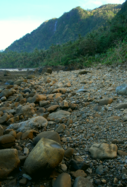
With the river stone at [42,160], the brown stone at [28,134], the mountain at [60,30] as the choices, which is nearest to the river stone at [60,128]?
the brown stone at [28,134]

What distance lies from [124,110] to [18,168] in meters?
1.76

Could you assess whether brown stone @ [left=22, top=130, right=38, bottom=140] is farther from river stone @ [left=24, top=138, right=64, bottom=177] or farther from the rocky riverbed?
river stone @ [left=24, top=138, right=64, bottom=177]

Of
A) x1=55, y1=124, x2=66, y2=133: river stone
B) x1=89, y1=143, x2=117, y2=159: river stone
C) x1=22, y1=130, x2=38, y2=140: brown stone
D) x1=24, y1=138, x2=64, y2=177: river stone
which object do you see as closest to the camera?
x1=24, y1=138, x2=64, y2=177: river stone

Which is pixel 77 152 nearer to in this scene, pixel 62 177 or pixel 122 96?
pixel 62 177

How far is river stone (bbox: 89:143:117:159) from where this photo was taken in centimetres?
145

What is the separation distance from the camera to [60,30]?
10931 centimetres

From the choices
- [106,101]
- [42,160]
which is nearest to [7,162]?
[42,160]

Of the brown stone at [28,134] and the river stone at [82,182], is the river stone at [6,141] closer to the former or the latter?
the brown stone at [28,134]

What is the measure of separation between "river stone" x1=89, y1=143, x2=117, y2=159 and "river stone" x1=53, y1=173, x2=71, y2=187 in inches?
16.1

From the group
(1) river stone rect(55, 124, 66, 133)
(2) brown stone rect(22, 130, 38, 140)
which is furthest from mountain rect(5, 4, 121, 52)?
(2) brown stone rect(22, 130, 38, 140)

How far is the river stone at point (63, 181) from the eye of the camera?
116cm

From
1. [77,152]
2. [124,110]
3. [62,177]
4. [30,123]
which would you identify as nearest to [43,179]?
[62,177]

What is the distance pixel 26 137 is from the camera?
196 centimetres

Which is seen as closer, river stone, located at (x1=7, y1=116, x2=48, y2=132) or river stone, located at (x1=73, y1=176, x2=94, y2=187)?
river stone, located at (x1=73, y1=176, x2=94, y2=187)
